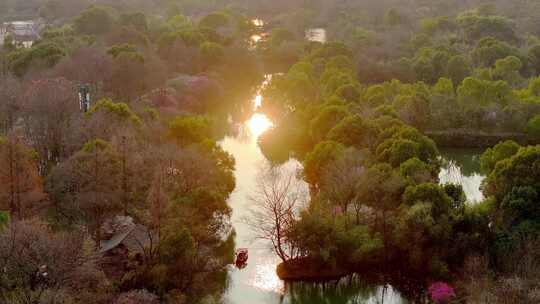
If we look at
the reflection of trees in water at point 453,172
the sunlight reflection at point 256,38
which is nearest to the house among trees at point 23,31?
the sunlight reflection at point 256,38

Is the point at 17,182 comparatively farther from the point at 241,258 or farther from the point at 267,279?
the point at 267,279

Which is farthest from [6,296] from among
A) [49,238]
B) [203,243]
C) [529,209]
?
[529,209]

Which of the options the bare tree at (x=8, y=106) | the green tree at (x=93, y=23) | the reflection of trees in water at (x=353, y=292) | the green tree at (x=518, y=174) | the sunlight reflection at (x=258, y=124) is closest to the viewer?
the reflection of trees in water at (x=353, y=292)

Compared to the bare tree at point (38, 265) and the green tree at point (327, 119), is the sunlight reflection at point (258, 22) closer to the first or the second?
the green tree at point (327, 119)

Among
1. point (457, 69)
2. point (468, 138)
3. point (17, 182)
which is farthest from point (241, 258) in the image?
point (457, 69)

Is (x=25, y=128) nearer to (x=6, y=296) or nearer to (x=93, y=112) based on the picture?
(x=93, y=112)

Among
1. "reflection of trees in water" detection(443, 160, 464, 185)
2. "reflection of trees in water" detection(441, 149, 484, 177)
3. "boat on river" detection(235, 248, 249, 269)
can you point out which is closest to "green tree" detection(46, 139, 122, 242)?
"boat on river" detection(235, 248, 249, 269)

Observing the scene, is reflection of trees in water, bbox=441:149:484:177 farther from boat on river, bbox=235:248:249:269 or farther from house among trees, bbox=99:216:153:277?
house among trees, bbox=99:216:153:277
